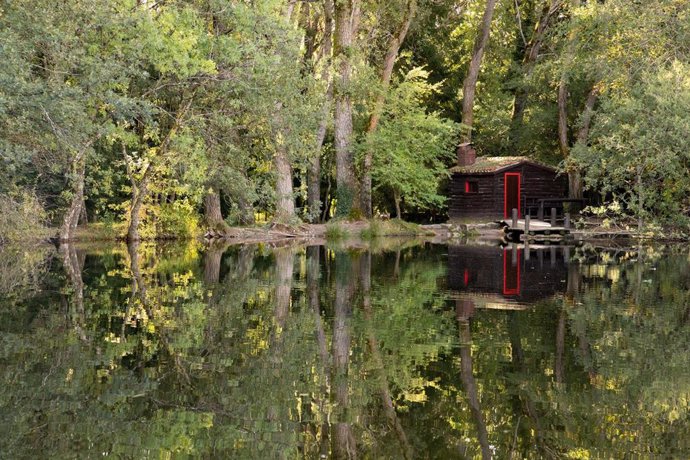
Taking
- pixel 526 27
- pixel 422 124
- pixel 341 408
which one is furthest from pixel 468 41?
pixel 341 408

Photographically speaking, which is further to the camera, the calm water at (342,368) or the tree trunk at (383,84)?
the tree trunk at (383,84)

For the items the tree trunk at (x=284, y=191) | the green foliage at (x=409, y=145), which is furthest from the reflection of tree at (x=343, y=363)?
the green foliage at (x=409, y=145)

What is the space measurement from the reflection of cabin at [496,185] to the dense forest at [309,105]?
1.39 metres

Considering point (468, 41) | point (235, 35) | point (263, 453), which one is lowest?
point (263, 453)

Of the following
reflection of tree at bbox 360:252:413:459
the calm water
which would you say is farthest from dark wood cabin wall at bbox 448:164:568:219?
reflection of tree at bbox 360:252:413:459

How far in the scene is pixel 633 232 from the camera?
4228 cm

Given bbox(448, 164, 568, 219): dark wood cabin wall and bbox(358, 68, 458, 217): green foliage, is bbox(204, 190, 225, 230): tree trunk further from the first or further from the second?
bbox(448, 164, 568, 219): dark wood cabin wall

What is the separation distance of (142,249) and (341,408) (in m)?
26.2

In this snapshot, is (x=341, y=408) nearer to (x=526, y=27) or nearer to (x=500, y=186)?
(x=500, y=186)

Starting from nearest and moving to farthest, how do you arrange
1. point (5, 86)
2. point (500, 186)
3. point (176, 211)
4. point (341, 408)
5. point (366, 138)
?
point (341, 408) < point (5, 86) < point (176, 211) < point (366, 138) < point (500, 186)

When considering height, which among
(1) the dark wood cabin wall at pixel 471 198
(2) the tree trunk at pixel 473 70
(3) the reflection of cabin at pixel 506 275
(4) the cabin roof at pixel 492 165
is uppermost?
(2) the tree trunk at pixel 473 70

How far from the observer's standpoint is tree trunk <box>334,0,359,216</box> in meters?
44.3

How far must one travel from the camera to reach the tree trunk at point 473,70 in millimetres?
50562

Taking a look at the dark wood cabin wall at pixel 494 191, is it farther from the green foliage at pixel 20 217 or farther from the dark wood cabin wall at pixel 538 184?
the green foliage at pixel 20 217
